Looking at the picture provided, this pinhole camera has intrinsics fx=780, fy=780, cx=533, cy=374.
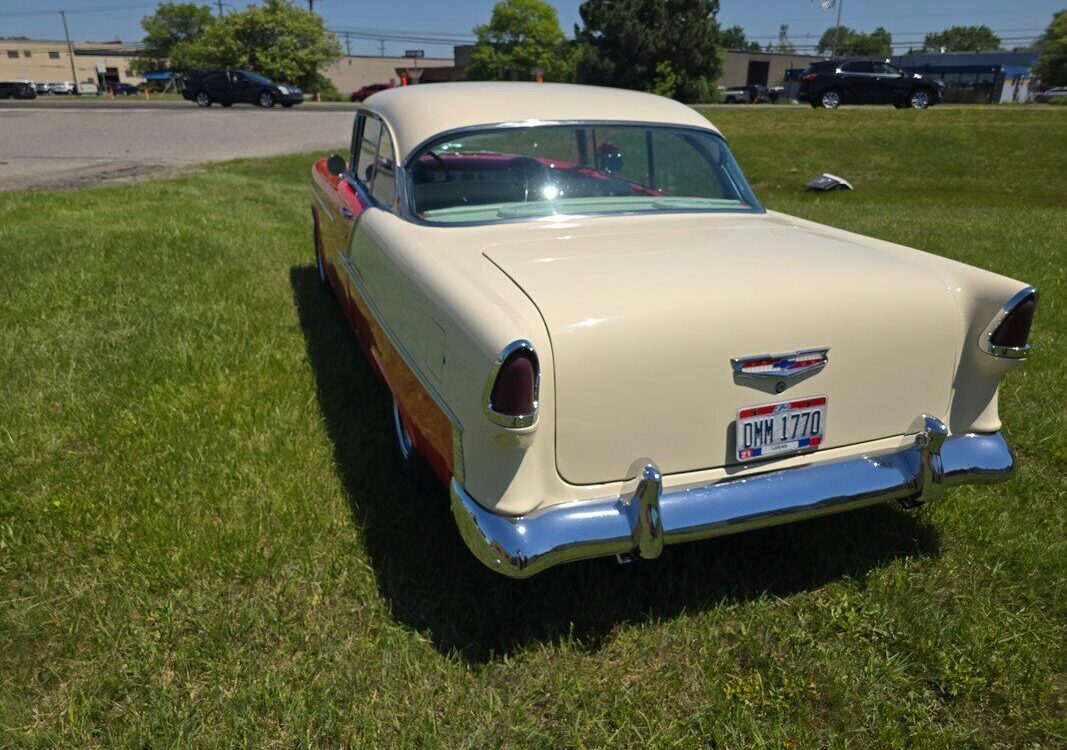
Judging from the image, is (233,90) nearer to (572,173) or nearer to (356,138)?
(356,138)

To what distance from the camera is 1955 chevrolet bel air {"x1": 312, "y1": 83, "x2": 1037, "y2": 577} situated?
6.77 ft

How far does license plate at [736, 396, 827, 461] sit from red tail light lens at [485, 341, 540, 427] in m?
0.64

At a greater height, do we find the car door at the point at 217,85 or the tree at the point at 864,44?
the tree at the point at 864,44

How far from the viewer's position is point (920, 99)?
2366 cm

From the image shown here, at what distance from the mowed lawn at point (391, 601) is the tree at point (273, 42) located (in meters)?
51.0

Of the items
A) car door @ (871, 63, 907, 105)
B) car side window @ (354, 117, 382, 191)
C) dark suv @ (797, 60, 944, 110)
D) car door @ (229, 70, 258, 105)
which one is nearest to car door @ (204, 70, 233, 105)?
car door @ (229, 70, 258, 105)

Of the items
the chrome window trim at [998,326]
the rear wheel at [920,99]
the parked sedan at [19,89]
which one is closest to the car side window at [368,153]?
the chrome window trim at [998,326]

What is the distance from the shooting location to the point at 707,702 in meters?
2.12

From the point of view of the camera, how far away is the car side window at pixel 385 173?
335 cm

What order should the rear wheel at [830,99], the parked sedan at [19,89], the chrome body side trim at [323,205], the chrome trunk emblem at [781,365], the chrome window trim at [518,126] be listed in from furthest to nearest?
the parked sedan at [19,89] → the rear wheel at [830,99] → the chrome body side trim at [323,205] → the chrome window trim at [518,126] → the chrome trunk emblem at [781,365]

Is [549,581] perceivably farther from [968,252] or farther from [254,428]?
[968,252]

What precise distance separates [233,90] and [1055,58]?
53.6 metres

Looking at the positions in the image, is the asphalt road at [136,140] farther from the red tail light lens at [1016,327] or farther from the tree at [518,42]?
the tree at [518,42]

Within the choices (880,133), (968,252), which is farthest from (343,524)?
(880,133)
